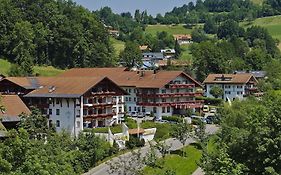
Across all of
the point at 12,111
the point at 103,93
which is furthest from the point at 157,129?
the point at 12,111

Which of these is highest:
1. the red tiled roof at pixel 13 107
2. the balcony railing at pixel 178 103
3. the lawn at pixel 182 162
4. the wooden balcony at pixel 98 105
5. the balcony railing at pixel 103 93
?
the balcony railing at pixel 103 93

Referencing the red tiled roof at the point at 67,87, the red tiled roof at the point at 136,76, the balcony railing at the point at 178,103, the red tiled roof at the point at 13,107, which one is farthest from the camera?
the red tiled roof at the point at 136,76

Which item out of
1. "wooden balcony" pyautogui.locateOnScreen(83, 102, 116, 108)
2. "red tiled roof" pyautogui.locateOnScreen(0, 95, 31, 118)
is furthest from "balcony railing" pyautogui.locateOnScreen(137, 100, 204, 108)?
"red tiled roof" pyautogui.locateOnScreen(0, 95, 31, 118)

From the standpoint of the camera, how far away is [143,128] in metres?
59.7

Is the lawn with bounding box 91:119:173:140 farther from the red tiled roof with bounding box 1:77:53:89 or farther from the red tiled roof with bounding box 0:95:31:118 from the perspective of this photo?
the red tiled roof with bounding box 1:77:53:89

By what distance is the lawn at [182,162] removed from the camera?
140ft

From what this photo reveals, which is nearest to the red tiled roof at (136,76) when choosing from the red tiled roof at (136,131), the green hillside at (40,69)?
the green hillside at (40,69)

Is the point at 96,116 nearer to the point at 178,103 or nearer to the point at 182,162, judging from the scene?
the point at 182,162

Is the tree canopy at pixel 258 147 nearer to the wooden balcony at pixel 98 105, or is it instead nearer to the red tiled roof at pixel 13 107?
the red tiled roof at pixel 13 107

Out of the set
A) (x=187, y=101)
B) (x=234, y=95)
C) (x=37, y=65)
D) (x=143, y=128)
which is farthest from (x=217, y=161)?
(x=37, y=65)

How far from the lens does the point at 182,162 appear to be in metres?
47.5

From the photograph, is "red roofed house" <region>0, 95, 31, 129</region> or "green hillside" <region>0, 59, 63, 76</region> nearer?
"red roofed house" <region>0, 95, 31, 129</region>

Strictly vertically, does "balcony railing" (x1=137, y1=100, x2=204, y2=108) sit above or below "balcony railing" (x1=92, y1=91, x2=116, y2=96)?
below

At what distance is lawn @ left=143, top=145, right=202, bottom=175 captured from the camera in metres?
42.7
